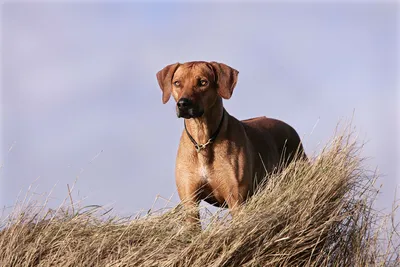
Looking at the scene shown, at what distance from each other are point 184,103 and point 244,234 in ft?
4.88

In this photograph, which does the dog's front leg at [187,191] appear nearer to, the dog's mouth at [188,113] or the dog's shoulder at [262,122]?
the dog's mouth at [188,113]

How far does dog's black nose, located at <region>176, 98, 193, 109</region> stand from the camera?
319 inches

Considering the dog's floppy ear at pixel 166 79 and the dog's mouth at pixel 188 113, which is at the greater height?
the dog's floppy ear at pixel 166 79

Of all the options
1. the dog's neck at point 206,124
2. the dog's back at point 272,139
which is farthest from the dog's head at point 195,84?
the dog's back at point 272,139

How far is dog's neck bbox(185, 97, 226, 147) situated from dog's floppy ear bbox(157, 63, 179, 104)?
0.37 m

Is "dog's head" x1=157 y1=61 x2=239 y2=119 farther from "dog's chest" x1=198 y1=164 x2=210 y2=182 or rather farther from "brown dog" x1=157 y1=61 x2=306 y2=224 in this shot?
"dog's chest" x1=198 y1=164 x2=210 y2=182

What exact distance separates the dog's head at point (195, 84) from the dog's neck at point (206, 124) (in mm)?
111

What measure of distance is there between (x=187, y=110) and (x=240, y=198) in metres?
1.13

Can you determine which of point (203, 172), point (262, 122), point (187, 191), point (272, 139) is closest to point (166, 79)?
point (203, 172)

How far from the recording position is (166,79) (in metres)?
8.59

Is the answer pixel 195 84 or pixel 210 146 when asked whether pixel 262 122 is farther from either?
pixel 195 84

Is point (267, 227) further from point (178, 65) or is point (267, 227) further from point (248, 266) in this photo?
point (178, 65)

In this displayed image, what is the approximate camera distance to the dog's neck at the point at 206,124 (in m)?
8.55

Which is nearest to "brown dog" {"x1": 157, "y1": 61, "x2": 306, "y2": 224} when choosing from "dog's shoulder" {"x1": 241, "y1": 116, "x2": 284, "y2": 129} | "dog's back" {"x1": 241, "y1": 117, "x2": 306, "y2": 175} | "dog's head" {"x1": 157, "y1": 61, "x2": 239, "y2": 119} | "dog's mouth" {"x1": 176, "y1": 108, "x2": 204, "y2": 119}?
"dog's head" {"x1": 157, "y1": 61, "x2": 239, "y2": 119}
